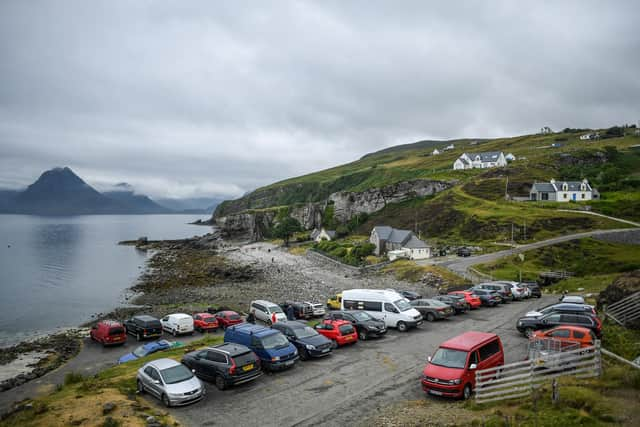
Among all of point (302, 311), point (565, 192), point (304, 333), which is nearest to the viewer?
point (304, 333)

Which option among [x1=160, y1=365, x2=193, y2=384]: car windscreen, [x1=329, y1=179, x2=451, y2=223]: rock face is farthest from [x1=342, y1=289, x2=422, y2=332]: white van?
[x1=329, y1=179, x2=451, y2=223]: rock face

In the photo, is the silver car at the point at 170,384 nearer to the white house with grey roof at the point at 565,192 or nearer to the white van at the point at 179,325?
the white van at the point at 179,325

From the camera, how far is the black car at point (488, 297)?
32844 millimetres

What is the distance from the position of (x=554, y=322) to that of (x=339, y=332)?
11.7 metres

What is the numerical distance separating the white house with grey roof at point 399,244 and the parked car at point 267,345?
1900 inches

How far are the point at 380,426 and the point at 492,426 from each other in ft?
10.9

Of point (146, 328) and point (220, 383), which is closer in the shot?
point (220, 383)

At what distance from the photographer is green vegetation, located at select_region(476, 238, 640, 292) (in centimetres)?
4615

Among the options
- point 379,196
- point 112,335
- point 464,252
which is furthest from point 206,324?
point 379,196

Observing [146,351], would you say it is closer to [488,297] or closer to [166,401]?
[166,401]

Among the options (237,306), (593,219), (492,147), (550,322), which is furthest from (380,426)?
(492,147)

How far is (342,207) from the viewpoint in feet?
441

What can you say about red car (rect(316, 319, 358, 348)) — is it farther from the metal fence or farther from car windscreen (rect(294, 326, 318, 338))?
the metal fence

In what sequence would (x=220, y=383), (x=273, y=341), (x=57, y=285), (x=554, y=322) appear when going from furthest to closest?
(x=57, y=285) → (x=554, y=322) → (x=273, y=341) → (x=220, y=383)
